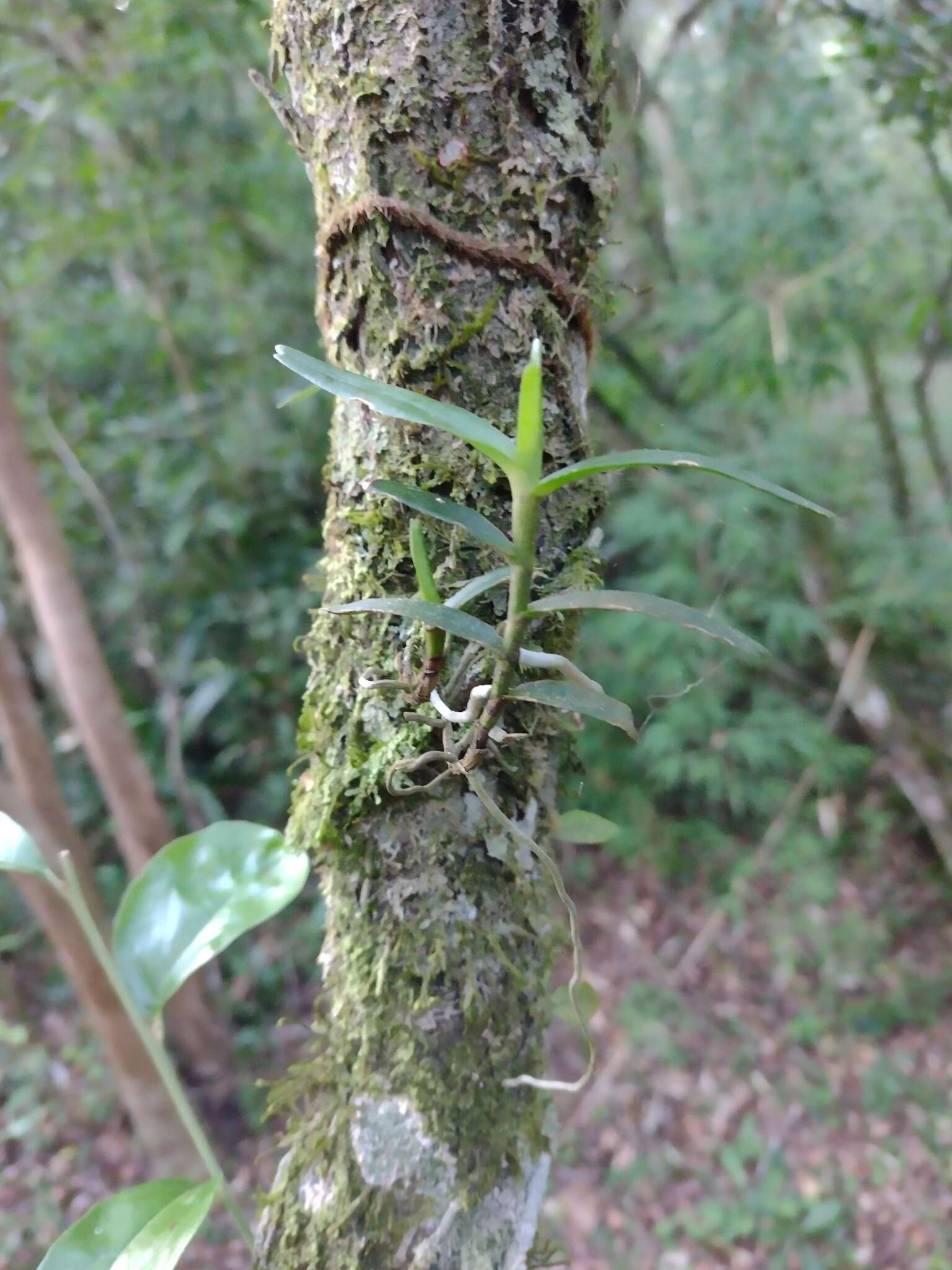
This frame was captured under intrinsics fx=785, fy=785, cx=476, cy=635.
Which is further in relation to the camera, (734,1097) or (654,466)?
(734,1097)

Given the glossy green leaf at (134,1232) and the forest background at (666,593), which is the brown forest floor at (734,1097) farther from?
the glossy green leaf at (134,1232)

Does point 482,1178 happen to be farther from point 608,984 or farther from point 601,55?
point 608,984

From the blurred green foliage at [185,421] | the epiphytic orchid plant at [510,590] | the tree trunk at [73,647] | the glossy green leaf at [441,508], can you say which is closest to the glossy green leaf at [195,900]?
the epiphytic orchid plant at [510,590]

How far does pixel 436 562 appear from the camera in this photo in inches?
24.3

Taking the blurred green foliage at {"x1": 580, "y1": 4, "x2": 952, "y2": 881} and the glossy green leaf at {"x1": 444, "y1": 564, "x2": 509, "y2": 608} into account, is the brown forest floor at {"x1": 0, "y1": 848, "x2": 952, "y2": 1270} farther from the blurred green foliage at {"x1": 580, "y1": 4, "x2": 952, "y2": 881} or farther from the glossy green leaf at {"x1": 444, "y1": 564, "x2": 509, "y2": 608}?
the glossy green leaf at {"x1": 444, "y1": 564, "x2": 509, "y2": 608}

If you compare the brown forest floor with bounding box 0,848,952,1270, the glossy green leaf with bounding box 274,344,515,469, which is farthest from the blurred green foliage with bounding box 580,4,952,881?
the glossy green leaf with bounding box 274,344,515,469

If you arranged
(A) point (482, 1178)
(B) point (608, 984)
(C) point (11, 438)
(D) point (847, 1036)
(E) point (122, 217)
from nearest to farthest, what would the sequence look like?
Result: (A) point (482, 1178)
(C) point (11, 438)
(E) point (122, 217)
(D) point (847, 1036)
(B) point (608, 984)

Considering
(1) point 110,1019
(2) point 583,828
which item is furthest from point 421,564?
(1) point 110,1019

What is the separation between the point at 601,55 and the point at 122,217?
7.11 ft

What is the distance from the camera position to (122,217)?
2.36 m

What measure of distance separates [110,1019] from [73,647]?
38.6 inches

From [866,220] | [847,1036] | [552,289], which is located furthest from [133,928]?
[866,220]

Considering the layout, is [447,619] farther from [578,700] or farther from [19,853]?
[19,853]

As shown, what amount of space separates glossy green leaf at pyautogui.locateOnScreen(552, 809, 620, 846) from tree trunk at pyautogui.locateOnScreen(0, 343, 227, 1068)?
5.79 feet
